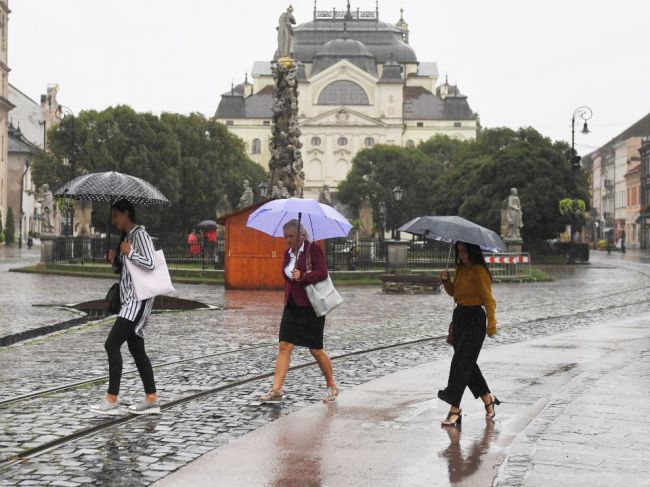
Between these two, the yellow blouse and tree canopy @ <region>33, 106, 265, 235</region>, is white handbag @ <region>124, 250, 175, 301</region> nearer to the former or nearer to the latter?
the yellow blouse

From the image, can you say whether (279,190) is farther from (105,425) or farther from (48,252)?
(105,425)

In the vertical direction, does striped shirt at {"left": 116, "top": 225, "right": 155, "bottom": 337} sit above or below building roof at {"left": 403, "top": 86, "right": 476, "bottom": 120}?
below

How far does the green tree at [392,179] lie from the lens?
347 feet

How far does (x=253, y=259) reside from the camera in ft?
92.3

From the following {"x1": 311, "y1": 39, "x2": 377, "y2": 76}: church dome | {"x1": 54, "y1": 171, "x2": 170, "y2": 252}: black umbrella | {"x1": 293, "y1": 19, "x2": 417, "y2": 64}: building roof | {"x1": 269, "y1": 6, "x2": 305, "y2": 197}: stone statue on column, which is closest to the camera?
{"x1": 54, "y1": 171, "x2": 170, "y2": 252}: black umbrella

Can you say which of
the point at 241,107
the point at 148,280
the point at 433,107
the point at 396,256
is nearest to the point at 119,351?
the point at 148,280

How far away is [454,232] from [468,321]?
Result: 0.71 metres

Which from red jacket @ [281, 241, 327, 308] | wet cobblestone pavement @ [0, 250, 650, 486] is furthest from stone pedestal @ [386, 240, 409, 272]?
red jacket @ [281, 241, 327, 308]

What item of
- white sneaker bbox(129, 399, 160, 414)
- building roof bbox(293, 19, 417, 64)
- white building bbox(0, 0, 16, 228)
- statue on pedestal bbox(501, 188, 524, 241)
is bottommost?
white sneaker bbox(129, 399, 160, 414)

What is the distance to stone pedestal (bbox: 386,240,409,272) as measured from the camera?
35.7 metres

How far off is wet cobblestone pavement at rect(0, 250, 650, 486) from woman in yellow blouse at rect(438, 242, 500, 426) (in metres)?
1.54

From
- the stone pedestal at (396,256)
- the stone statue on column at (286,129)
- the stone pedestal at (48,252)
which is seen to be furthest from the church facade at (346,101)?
the stone statue on column at (286,129)

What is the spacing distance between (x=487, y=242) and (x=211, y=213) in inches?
2686

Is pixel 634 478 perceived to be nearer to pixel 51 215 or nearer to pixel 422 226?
pixel 422 226
